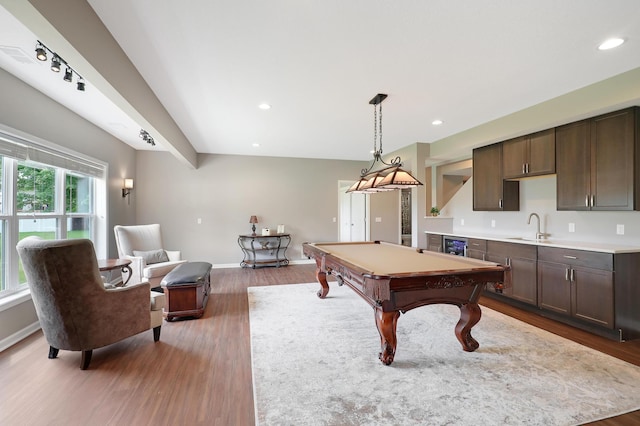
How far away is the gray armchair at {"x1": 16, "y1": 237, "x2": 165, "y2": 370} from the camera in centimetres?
215

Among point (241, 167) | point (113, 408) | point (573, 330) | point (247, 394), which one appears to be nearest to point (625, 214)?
point (573, 330)

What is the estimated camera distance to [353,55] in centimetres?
239

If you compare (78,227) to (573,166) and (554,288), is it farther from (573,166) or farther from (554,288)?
(573,166)

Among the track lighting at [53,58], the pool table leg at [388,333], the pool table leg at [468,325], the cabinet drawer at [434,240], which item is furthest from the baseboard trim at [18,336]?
the cabinet drawer at [434,240]

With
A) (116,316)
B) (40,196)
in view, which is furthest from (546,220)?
(40,196)

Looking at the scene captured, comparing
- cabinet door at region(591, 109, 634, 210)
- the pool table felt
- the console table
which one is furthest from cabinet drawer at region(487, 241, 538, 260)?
the console table

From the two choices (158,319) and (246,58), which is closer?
(246,58)

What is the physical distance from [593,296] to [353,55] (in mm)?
3375

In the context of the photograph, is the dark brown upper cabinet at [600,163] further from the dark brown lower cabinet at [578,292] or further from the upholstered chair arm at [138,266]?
the upholstered chair arm at [138,266]

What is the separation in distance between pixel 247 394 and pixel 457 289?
73.1 inches

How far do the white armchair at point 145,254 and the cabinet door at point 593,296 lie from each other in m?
5.23

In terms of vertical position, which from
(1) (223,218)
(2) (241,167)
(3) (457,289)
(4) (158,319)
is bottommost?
(4) (158,319)

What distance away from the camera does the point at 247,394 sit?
6.42 ft

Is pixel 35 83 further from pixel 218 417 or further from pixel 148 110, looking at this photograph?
pixel 218 417
